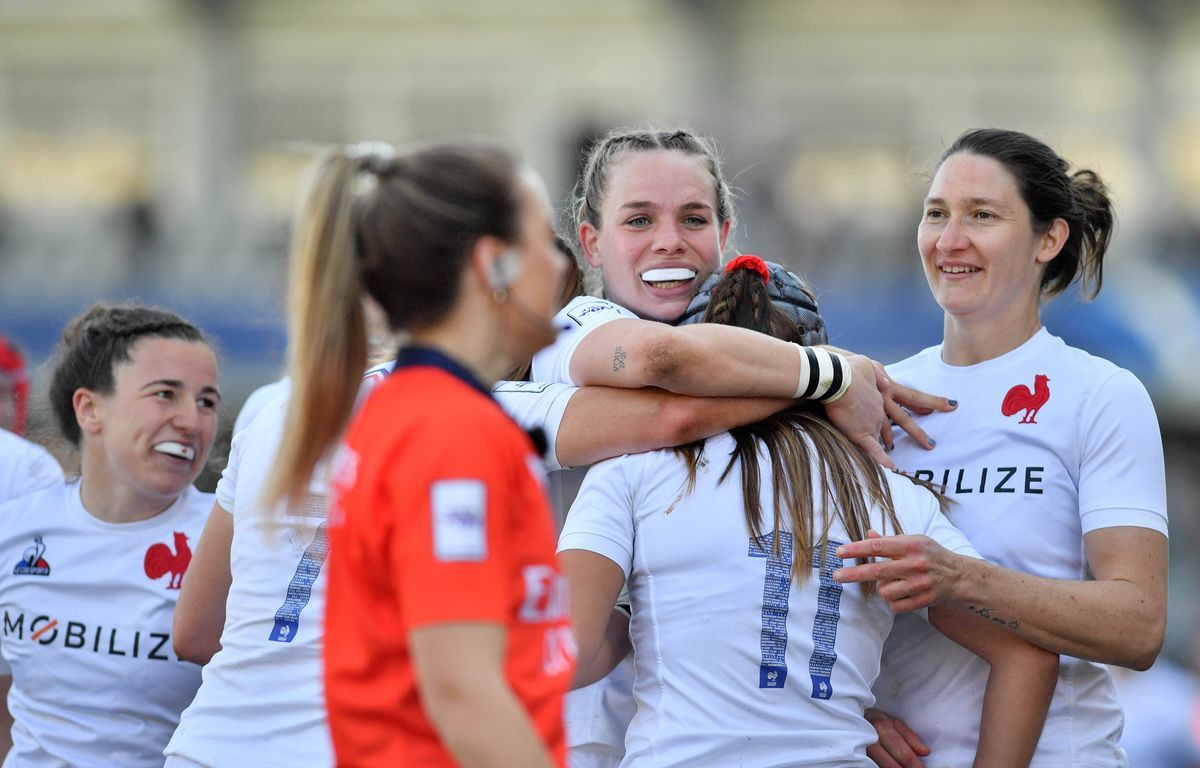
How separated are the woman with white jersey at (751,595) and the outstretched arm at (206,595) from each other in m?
1.10

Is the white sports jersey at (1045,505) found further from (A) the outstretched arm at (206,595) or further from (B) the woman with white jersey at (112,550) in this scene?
(B) the woman with white jersey at (112,550)

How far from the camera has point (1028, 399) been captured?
12.1ft

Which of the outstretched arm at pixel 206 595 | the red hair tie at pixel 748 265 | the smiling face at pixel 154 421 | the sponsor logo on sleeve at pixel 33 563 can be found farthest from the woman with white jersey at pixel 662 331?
the sponsor logo on sleeve at pixel 33 563

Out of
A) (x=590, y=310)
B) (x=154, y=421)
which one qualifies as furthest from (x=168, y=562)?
(x=590, y=310)

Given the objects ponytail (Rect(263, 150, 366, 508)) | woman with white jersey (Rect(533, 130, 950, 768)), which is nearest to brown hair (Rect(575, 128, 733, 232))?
woman with white jersey (Rect(533, 130, 950, 768))

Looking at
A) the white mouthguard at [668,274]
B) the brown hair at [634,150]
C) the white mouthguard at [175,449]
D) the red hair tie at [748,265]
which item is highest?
the brown hair at [634,150]

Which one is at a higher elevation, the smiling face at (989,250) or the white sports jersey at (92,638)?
the smiling face at (989,250)

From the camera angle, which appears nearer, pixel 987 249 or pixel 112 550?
pixel 987 249

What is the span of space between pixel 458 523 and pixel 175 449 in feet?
7.93

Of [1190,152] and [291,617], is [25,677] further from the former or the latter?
[1190,152]

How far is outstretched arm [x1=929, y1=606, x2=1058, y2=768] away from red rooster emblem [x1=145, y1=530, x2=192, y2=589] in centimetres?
223

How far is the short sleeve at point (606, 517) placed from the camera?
3211 mm

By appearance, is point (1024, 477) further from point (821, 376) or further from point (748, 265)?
point (748, 265)

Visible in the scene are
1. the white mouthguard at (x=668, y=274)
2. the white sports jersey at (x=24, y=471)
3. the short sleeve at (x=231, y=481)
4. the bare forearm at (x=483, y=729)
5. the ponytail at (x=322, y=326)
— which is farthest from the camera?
the white sports jersey at (x=24, y=471)
